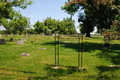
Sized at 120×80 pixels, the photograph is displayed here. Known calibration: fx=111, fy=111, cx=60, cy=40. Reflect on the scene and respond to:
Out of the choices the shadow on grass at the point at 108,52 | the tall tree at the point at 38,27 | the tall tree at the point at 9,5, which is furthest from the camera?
the tall tree at the point at 38,27

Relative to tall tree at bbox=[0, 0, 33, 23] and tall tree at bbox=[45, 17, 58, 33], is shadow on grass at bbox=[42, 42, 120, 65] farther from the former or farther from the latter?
tall tree at bbox=[45, 17, 58, 33]

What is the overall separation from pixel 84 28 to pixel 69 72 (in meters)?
45.0

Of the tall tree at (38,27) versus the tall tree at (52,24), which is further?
the tall tree at (38,27)

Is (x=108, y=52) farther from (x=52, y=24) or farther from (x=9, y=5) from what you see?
(x=52, y=24)

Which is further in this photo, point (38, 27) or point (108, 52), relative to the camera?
point (38, 27)

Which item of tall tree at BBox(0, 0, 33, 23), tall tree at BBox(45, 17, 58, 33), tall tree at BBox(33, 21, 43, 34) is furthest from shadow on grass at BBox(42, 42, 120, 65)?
tall tree at BBox(33, 21, 43, 34)

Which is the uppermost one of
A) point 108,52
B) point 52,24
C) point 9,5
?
point 52,24

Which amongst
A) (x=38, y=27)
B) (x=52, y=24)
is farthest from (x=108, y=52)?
(x=38, y=27)

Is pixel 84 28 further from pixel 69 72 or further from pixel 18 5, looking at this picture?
pixel 69 72

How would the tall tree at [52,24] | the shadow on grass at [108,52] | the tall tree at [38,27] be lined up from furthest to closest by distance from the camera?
the tall tree at [38,27]
the tall tree at [52,24]
the shadow on grass at [108,52]

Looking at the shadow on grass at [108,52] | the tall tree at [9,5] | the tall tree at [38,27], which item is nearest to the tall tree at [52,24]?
the tall tree at [38,27]

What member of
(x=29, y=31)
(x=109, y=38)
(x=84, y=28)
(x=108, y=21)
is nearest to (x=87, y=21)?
(x=84, y=28)

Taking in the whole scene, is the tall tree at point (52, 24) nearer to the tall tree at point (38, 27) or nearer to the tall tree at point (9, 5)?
the tall tree at point (38, 27)

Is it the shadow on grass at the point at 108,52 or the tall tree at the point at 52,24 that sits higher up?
the tall tree at the point at 52,24
